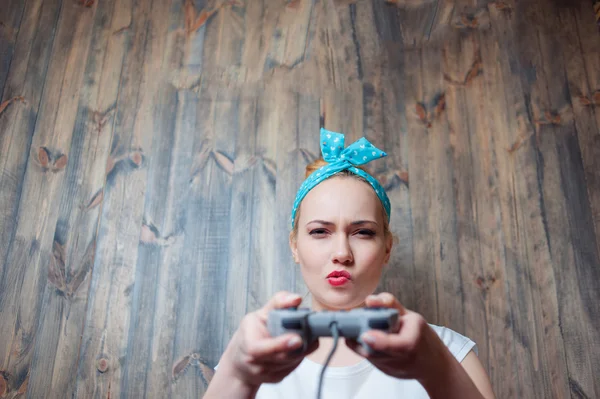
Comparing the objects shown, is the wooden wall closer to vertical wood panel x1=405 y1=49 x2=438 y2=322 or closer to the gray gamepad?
vertical wood panel x1=405 y1=49 x2=438 y2=322

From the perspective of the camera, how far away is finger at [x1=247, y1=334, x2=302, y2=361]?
2.24 feet

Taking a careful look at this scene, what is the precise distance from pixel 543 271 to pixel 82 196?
1.62 metres

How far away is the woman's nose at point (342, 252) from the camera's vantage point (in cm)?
128

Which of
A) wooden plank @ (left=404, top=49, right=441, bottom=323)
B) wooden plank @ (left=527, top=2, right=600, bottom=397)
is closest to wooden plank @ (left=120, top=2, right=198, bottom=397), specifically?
wooden plank @ (left=404, top=49, right=441, bottom=323)

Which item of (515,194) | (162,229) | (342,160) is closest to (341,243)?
(342,160)

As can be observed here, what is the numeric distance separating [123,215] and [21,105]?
0.59 m

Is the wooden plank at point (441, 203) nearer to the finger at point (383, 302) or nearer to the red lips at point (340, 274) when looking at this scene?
the red lips at point (340, 274)

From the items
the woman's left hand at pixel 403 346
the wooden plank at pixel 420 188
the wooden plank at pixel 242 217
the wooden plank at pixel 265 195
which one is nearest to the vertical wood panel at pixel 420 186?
the wooden plank at pixel 420 188

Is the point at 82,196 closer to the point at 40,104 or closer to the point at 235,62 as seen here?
the point at 40,104

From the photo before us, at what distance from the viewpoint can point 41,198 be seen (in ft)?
5.87

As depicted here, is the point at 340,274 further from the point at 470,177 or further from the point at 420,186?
the point at 470,177

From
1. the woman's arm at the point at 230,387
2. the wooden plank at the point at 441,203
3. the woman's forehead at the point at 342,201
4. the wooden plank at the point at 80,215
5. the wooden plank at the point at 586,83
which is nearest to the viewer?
the woman's arm at the point at 230,387

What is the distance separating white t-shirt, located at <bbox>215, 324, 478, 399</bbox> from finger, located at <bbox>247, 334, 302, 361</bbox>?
23.0 inches

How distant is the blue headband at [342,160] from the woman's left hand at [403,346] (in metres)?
0.71
